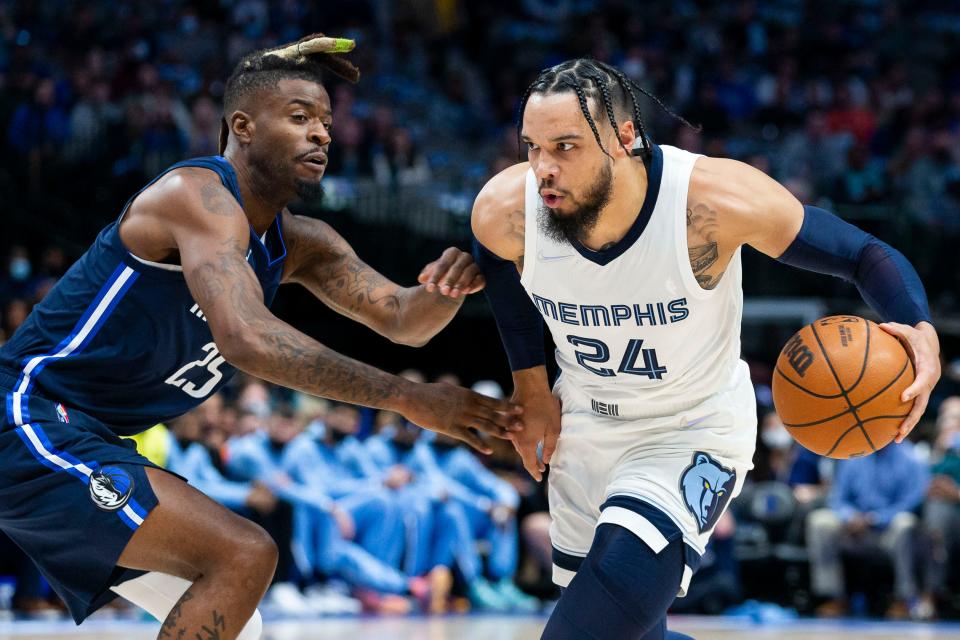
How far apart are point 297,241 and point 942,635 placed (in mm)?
6256

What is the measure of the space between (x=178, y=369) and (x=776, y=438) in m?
8.50

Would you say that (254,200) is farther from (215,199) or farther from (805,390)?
(805,390)

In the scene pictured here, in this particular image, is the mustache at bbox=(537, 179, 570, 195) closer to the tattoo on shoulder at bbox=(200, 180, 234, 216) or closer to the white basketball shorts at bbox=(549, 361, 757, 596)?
the white basketball shorts at bbox=(549, 361, 757, 596)

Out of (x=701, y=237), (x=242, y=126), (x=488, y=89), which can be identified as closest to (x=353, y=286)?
(x=242, y=126)

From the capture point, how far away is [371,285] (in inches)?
183

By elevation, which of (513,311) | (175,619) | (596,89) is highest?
(596,89)

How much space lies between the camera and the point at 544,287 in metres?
4.06

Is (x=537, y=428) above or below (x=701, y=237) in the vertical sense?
below

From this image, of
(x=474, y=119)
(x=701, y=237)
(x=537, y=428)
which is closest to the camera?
(x=701, y=237)

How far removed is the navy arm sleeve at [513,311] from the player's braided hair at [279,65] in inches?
32.8

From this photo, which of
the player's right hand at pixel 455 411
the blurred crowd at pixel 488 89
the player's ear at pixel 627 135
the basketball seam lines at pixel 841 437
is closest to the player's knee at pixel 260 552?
the player's right hand at pixel 455 411

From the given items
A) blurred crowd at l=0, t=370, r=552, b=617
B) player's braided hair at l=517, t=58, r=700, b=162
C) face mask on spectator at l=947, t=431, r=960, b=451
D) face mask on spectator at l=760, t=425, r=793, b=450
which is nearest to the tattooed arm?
player's braided hair at l=517, t=58, r=700, b=162

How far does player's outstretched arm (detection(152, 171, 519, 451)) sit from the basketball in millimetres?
1019

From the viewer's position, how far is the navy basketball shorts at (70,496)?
3.59 meters
